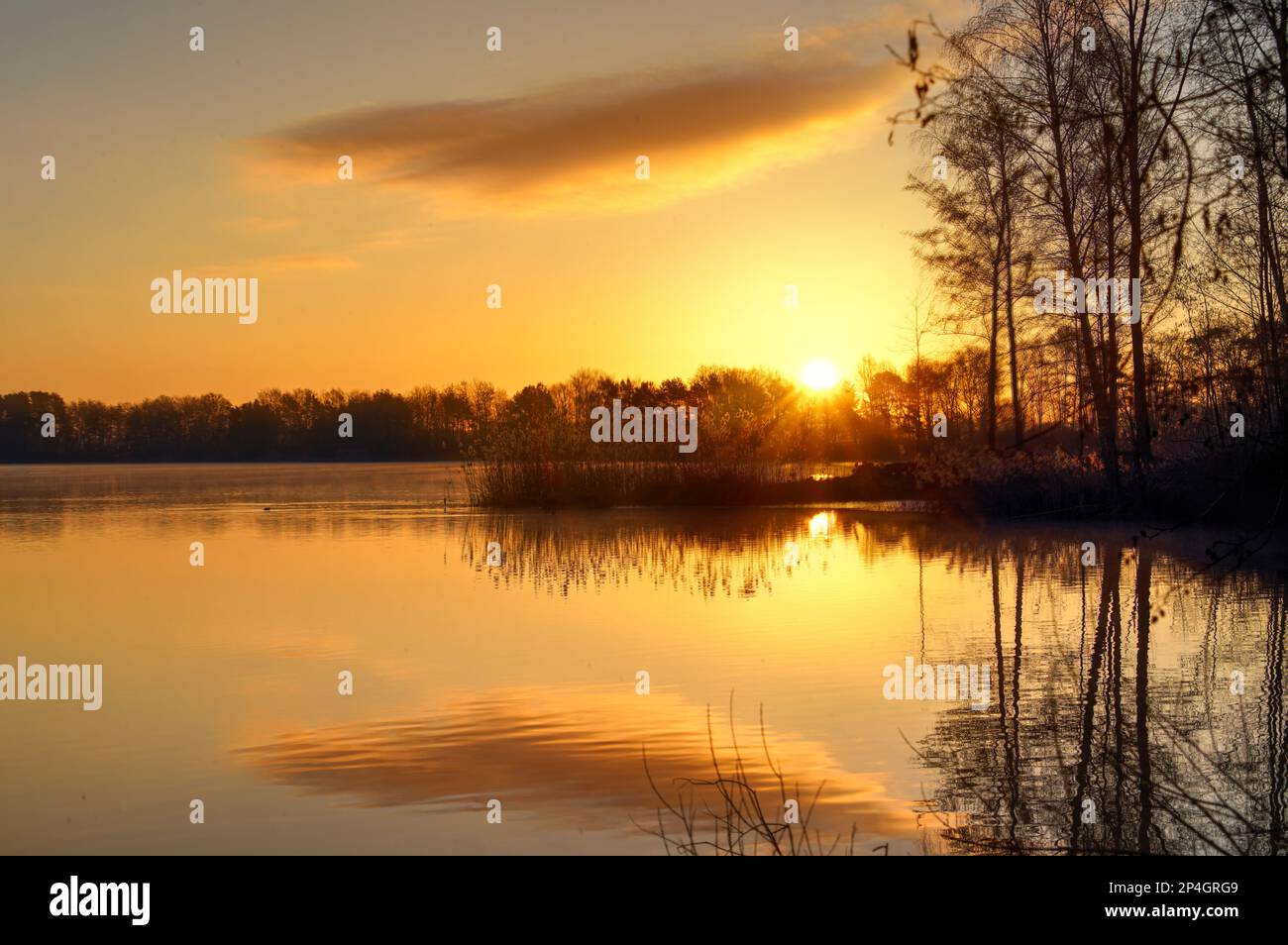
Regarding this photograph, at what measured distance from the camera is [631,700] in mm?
10016

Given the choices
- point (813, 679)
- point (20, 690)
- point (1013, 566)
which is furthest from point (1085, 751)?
point (1013, 566)

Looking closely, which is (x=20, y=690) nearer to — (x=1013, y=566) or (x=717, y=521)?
(x=1013, y=566)

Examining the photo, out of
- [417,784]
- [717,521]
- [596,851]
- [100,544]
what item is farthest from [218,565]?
[596,851]

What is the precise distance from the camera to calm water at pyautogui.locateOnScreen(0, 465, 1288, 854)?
6.75m

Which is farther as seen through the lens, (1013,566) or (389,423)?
(389,423)

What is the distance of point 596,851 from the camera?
626 centimetres

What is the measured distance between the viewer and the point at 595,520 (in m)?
29.2

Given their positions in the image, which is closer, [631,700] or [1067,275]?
[631,700]

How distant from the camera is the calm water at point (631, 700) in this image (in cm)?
675
